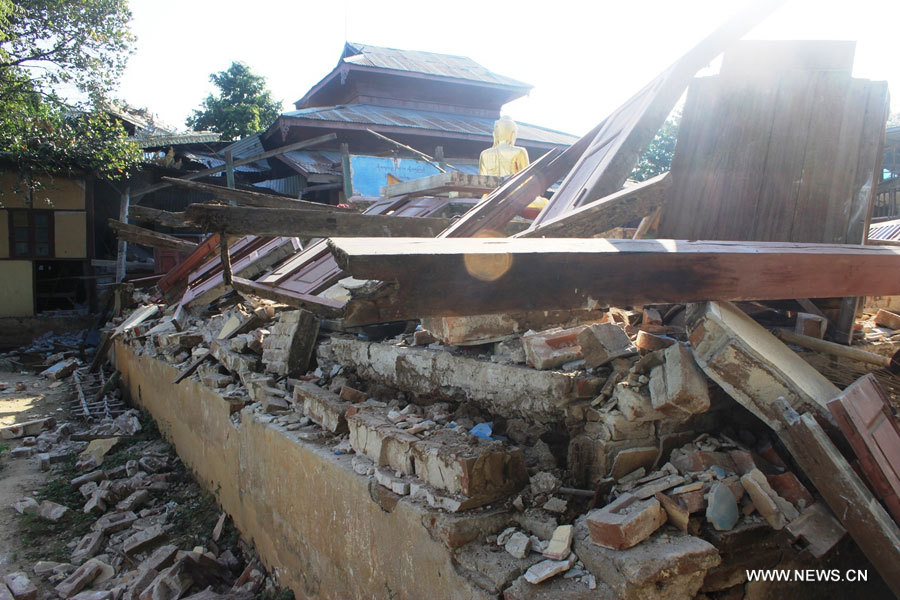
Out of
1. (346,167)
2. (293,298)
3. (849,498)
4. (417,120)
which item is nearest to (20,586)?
(293,298)

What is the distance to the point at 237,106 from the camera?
2361 cm

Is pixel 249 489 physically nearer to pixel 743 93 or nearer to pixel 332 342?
pixel 332 342

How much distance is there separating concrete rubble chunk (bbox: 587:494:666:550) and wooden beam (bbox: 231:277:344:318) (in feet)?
5.43

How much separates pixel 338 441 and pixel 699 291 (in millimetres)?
2168

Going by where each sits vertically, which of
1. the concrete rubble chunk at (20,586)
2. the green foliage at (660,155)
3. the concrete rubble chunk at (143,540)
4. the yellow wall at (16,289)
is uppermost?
the green foliage at (660,155)

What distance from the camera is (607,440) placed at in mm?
2295

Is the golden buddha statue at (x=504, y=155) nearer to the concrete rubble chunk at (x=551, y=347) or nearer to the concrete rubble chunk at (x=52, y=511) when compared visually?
the concrete rubble chunk at (x=551, y=347)

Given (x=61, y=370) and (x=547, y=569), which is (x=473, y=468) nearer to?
(x=547, y=569)

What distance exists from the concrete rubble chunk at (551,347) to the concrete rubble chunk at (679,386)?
458 mm

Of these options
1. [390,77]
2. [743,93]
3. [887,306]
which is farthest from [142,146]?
[887,306]

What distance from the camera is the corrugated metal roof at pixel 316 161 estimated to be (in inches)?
465

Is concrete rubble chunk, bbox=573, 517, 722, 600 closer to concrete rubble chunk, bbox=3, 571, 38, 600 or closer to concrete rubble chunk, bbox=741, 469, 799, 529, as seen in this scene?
concrete rubble chunk, bbox=741, 469, 799, 529

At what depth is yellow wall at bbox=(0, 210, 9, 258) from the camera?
39.4ft

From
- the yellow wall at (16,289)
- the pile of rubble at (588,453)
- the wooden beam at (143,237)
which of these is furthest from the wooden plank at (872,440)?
the yellow wall at (16,289)
